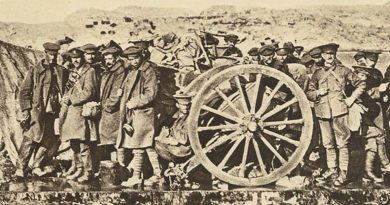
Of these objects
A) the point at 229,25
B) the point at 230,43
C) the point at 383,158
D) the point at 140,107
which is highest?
the point at 229,25

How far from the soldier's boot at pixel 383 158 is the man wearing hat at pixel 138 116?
2637 millimetres

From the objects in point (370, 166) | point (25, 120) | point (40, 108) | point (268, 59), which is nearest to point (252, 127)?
point (268, 59)

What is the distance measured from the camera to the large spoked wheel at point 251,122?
8664mm

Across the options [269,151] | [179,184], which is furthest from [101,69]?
[269,151]

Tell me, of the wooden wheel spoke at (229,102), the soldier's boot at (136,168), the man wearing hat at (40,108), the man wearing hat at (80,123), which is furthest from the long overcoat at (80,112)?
the wooden wheel spoke at (229,102)

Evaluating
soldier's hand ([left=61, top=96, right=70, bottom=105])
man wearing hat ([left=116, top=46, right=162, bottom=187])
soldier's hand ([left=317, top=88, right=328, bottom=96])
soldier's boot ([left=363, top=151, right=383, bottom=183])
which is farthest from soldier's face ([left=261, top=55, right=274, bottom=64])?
Answer: soldier's hand ([left=61, top=96, right=70, bottom=105])

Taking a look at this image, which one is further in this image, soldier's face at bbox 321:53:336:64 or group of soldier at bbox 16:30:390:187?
soldier's face at bbox 321:53:336:64

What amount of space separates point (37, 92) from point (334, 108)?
353 cm

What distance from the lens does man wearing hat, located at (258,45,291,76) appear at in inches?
347

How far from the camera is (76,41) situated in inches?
362

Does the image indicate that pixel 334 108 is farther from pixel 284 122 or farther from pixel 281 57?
pixel 281 57

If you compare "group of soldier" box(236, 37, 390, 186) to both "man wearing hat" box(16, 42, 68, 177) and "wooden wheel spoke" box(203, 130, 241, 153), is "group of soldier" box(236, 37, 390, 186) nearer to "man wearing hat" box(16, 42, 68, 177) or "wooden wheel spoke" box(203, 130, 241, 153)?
"wooden wheel spoke" box(203, 130, 241, 153)

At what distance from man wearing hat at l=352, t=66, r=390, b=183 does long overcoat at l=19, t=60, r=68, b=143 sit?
3.58 metres

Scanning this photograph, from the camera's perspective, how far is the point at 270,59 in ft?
28.9
